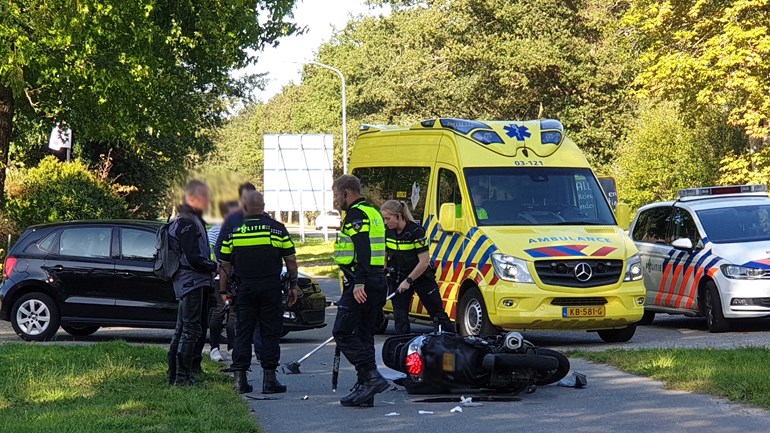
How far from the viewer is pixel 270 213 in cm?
1111

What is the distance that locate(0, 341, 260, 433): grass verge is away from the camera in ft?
28.6

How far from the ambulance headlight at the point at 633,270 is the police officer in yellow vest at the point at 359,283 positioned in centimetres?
547

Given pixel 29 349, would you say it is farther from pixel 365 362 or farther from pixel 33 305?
pixel 365 362

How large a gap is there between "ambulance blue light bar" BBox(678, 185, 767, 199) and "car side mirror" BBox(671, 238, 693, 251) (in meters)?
1.88

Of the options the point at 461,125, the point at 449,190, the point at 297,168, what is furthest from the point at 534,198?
the point at 297,168

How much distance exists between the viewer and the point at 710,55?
30359 mm

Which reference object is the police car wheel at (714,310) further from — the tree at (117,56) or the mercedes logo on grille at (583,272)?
the tree at (117,56)

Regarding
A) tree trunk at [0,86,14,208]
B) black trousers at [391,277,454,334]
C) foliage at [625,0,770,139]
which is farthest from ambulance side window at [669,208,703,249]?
tree trunk at [0,86,14,208]

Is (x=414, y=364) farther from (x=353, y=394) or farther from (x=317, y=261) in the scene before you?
(x=317, y=261)

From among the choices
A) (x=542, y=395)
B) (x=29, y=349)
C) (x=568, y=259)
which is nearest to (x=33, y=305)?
(x=29, y=349)

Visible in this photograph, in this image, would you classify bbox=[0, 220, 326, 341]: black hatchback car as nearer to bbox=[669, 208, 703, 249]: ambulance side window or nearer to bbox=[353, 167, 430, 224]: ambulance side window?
bbox=[353, 167, 430, 224]: ambulance side window

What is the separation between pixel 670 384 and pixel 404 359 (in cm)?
237

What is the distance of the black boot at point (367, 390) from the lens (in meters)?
10.0

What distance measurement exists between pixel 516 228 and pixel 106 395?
6.26 metres
